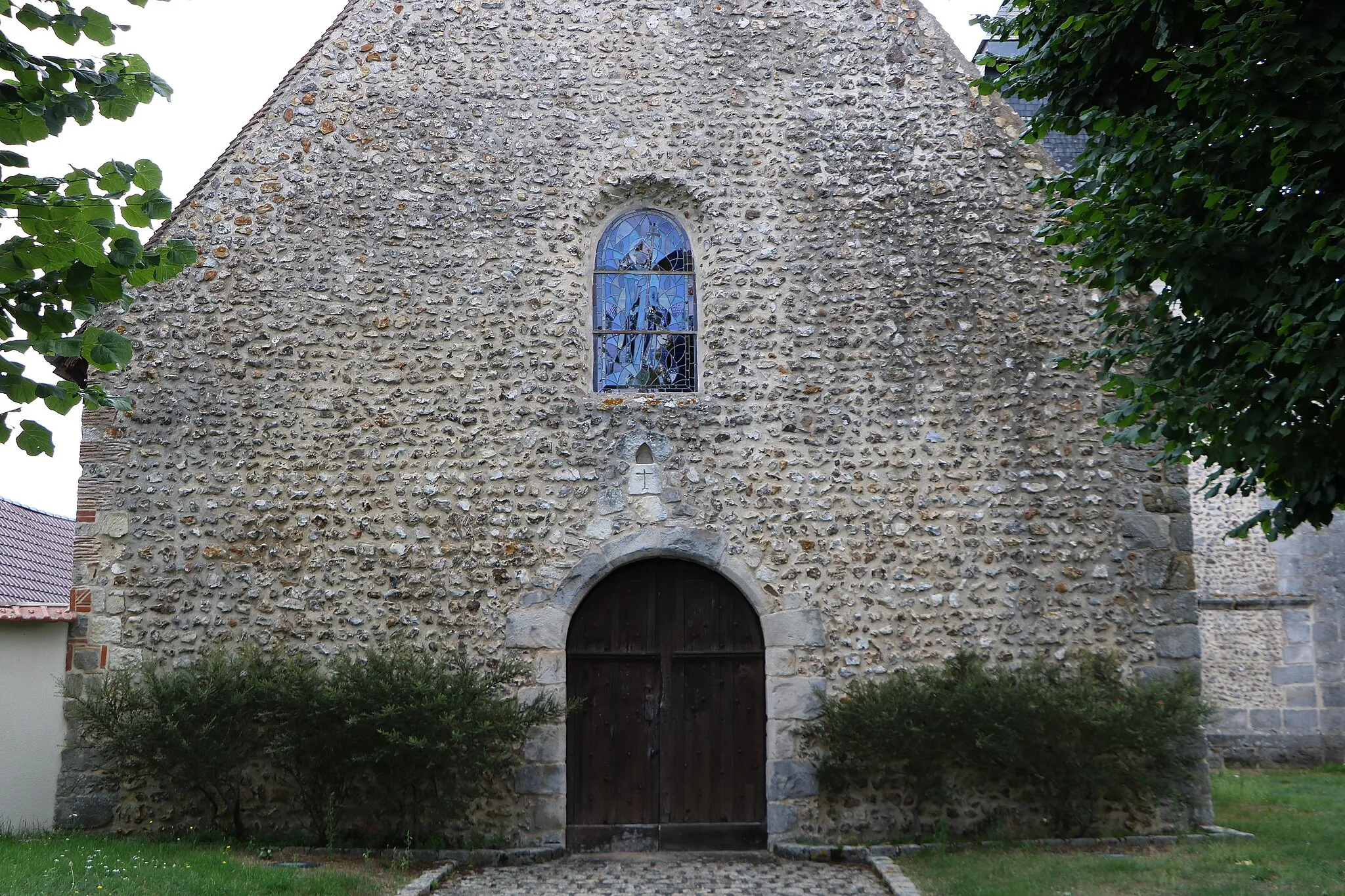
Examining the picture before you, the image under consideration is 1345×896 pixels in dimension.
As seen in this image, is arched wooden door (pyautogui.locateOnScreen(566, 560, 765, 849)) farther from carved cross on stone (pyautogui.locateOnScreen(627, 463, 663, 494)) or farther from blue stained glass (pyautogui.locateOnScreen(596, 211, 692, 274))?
blue stained glass (pyautogui.locateOnScreen(596, 211, 692, 274))

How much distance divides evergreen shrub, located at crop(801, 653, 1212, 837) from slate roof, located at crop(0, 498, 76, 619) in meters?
8.96

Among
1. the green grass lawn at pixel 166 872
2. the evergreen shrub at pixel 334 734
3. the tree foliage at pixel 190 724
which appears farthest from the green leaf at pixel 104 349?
the tree foliage at pixel 190 724

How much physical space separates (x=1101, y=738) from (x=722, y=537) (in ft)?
9.34

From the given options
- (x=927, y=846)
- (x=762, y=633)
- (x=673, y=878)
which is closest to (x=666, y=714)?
(x=762, y=633)

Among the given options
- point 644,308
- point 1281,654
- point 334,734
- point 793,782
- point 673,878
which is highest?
point 644,308

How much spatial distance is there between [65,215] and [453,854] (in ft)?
16.2

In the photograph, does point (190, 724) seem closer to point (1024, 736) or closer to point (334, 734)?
point (334, 734)

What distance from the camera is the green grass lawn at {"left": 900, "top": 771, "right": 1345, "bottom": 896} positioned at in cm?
600

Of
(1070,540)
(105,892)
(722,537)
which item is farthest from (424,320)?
(1070,540)

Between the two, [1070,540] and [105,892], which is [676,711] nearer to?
[1070,540]

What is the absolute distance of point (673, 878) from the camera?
22.9 feet

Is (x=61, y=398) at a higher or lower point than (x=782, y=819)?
higher

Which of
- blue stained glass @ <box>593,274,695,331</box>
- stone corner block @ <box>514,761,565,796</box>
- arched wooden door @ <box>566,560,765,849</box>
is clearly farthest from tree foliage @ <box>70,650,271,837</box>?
blue stained glass @ <box>593,274,695,331</box>

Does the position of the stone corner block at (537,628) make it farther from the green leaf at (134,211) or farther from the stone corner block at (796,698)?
the green leaf at (134,211)
